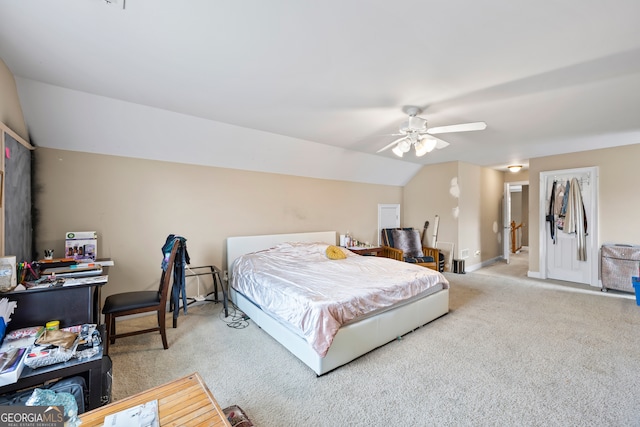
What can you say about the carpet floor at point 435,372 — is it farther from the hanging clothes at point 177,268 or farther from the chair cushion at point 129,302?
the chair cushion at point 129,302

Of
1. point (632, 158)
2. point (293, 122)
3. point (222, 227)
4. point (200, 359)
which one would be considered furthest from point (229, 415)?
point (632, 158)

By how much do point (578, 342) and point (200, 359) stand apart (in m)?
3.75

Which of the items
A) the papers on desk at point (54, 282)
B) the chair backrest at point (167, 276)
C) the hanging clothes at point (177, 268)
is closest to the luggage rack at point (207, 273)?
the hanging clothes at point (177, 268)

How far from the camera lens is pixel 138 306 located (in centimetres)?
256

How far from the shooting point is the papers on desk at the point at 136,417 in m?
1.10

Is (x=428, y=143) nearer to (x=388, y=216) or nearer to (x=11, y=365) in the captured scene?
(x=11, y=365)

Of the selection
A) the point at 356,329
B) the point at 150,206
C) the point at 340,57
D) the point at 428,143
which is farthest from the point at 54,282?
the point at 428,143

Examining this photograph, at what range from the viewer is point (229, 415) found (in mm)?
1679

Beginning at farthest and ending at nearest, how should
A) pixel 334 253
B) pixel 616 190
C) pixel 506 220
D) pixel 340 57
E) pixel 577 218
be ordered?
1. pixel 506 220
2. pixel 577 218
3. pixel 616 190
4. pixel 334 253
5. pixel 340 57

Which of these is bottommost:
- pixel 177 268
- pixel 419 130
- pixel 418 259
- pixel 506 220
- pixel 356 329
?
pixel 356 329

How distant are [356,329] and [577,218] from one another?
4.86 meters

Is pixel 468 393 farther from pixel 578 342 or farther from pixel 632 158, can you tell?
pixel 632 158

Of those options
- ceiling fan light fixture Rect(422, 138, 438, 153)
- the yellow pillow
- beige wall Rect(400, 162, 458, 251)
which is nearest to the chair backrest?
the yellow pillow

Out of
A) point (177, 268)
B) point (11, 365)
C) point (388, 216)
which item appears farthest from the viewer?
point (388, 216)
